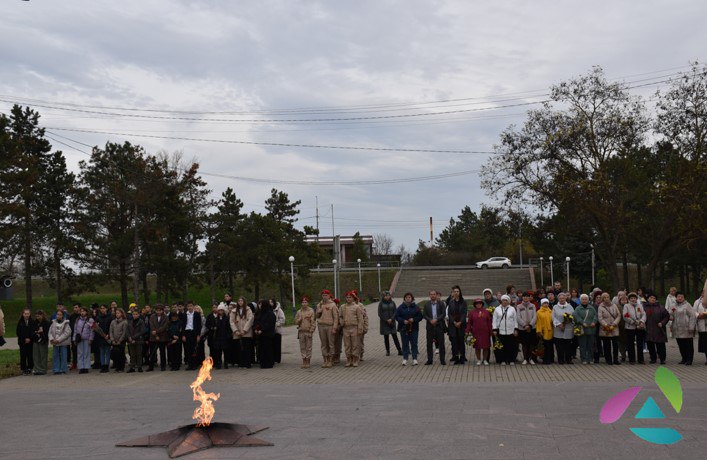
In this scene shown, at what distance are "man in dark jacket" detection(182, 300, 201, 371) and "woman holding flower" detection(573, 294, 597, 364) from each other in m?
9.25

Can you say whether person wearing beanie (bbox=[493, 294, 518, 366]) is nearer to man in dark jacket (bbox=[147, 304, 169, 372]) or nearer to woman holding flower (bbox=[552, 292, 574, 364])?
woman holding flower (bbox=[552, 292, 574, 364])

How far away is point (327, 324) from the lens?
19.0m

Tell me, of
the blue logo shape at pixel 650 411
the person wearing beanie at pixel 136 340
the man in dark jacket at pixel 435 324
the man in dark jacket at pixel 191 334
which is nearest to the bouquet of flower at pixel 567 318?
the man in dark jacket at pixel 435 324

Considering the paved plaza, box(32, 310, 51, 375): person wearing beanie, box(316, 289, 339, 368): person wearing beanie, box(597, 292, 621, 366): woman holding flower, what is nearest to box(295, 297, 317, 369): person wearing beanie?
box(316, 289, 339, 368): person wearing beanie

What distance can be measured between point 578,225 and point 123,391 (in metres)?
27.7

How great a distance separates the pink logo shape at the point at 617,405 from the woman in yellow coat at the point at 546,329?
4821mm

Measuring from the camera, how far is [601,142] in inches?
1447

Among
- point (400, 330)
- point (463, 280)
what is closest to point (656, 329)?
point (400, 330)

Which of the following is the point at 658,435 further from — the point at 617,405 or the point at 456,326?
the point at 456,326

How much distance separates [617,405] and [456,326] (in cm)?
747

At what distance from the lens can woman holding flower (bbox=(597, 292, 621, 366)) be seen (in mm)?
17641

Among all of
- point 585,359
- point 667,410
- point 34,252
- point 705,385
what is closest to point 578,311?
point 585,359

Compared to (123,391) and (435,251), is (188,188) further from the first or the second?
(435,251)

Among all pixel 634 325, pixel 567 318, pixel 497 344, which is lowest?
pixel 497 344
